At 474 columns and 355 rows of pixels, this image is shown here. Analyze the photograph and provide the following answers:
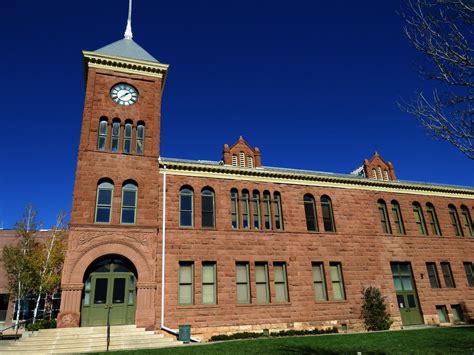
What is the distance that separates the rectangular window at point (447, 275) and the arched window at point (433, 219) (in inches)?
94.6

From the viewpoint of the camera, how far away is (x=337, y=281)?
73.6ft

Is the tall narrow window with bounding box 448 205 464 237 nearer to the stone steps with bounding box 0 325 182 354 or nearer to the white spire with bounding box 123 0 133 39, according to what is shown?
the stone steps with bounding box 0 325 182 354

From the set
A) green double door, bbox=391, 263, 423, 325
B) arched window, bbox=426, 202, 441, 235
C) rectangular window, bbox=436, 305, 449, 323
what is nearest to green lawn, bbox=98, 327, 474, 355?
green double door, bbox=391, 263, 423, 325

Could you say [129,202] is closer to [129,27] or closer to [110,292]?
[110,292]

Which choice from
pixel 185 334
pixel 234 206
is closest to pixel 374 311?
pixel 234 206

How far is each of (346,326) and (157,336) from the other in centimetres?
1148

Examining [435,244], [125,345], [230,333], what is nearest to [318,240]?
[230,333]

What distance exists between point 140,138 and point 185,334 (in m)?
11.5

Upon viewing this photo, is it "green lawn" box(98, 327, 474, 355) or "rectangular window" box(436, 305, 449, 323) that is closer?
"green lawn" box(98, 327, 474, 355)

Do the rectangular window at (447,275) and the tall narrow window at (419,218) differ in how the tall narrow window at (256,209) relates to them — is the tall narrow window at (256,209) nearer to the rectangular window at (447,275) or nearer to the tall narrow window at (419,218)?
the tall narrow window at (419,218)

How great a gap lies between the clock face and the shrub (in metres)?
19.2

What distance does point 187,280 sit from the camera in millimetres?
19359

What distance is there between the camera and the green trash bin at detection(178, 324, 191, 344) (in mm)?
16469

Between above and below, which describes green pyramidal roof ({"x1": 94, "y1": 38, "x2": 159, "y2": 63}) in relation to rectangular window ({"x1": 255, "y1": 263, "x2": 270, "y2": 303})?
above
